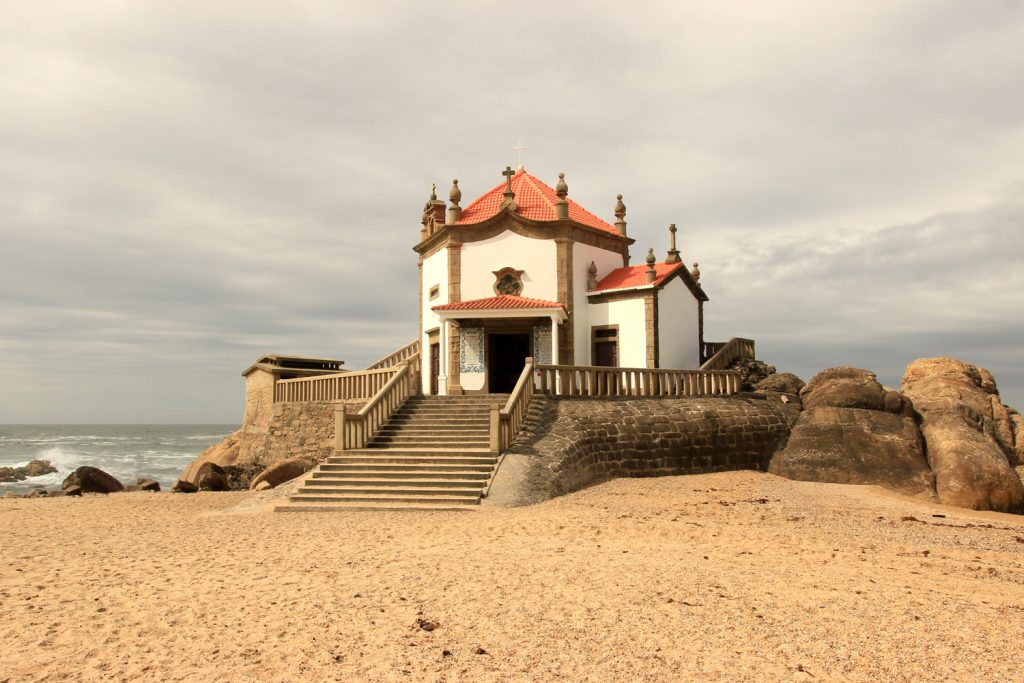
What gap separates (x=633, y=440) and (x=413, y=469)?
18.2ft

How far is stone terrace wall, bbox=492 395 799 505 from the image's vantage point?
1533 centimetres

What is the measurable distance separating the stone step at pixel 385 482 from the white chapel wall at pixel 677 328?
1041 centimetres

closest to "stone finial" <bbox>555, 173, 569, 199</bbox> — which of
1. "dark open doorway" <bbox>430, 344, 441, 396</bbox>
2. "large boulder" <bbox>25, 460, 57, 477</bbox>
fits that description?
"dark open doorway" <bbox>430, 344, 441, 396</bbox>

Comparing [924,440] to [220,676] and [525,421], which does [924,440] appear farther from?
[220,676]

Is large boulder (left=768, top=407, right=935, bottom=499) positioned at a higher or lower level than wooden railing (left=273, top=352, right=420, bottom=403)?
lower

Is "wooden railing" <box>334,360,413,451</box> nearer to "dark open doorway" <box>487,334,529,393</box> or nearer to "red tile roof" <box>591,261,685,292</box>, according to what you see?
"dark open doorway" <box>487,334,529,393</box>

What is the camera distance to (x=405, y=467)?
1580 cm

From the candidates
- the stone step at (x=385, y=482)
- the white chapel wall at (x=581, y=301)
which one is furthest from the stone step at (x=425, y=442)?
the white chapel wall at (x=581, y=301)

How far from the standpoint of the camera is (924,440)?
18.7 meters

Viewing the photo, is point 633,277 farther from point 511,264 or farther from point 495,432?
point 495,432

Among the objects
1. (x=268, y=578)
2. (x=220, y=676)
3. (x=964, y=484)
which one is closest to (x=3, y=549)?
(x=268, y=578)

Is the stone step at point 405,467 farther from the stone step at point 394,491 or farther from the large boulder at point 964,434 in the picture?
the large boulder at point 964,434

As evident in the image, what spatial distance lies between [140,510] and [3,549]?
5250mm

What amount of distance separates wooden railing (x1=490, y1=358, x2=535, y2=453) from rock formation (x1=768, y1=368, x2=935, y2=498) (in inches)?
279
